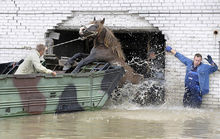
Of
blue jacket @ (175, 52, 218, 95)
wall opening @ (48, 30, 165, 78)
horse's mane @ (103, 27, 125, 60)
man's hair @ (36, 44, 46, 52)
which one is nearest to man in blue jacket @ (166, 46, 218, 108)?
blue jacket @ (175, 52, 218, 95)

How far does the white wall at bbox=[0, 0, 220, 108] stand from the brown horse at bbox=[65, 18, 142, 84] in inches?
40.7

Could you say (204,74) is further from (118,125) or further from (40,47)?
(40,47)

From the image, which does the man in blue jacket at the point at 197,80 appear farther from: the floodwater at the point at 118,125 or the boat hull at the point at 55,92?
the boat hull at the point at 55,92

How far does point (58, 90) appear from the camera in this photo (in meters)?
9.09

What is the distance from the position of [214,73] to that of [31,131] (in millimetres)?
4969

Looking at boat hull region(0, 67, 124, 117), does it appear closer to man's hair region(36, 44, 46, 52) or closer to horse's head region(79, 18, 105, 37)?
man's hair region(36, 44, 46, 52)

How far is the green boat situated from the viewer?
8.40 metres

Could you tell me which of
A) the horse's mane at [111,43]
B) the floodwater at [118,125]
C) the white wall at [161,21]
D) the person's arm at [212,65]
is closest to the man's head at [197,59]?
the person's arm at [212,65]

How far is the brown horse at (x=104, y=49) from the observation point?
10.3 metres

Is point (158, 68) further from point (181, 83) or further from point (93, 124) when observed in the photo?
point (93, 124)

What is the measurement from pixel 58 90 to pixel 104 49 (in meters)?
1.85

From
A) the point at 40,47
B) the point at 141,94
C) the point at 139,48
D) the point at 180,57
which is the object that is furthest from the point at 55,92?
the point at 139,48

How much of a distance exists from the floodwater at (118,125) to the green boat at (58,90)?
17 centimetres

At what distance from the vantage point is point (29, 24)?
12039mm
